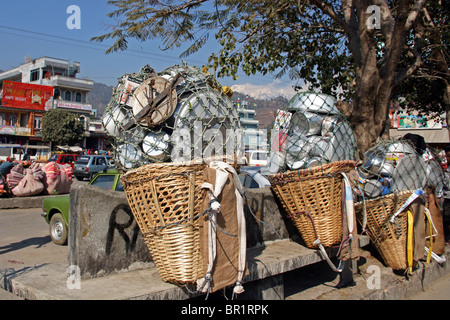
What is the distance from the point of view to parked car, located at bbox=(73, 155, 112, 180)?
69.5 ft

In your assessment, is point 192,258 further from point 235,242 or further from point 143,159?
point 143,159

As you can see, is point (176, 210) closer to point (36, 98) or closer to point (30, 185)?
point (30, 185)

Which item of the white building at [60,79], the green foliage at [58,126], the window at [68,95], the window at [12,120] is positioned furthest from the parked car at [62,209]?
the window at [68,95]

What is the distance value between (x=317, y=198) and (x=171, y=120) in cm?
148

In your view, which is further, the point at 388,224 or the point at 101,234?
the point at 388,224

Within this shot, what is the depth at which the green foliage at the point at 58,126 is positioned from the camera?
123 ft

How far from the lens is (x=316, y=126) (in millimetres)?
4133

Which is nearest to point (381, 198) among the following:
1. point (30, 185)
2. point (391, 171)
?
point (391, 171)

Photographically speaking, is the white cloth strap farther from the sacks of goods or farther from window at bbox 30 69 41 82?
window at bbox 30 69 41 82

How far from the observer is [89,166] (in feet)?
69.7

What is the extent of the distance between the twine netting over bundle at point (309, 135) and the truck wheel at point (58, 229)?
3857 mm

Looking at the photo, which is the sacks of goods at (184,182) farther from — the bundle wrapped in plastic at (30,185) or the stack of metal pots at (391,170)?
the bundle wrapped in plastic at (30,185)
